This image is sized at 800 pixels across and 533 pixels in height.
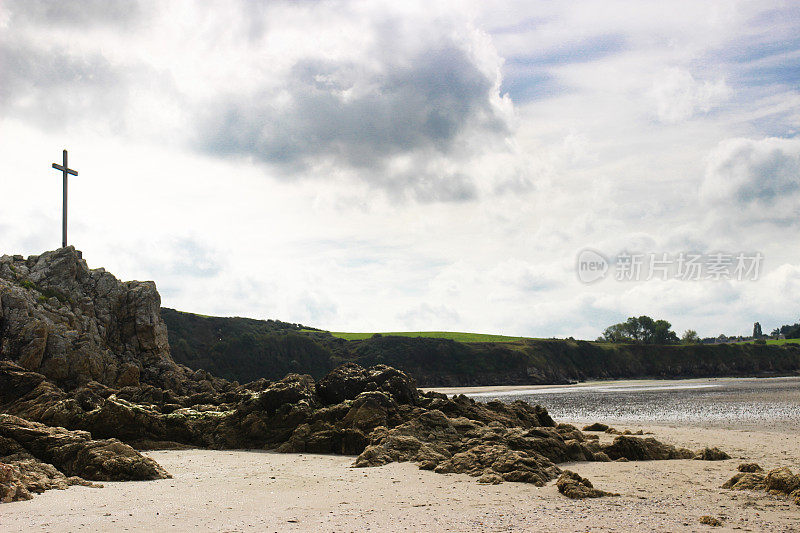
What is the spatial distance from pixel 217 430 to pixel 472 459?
1055cm

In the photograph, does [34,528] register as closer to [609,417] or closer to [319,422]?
[319,422]

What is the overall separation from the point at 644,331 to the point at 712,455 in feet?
519

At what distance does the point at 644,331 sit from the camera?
16412 cm

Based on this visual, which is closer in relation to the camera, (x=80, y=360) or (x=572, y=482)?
(x=572, y=482)

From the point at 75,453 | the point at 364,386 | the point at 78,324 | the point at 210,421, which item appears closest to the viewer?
the point at 75,453

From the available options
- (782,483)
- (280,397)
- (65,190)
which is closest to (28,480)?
(280,397)

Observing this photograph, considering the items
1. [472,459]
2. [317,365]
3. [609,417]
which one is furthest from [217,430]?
[317,365]

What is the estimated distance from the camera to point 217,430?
21578 mm

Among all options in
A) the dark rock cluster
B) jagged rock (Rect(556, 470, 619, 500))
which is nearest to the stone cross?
the dark rock cluster

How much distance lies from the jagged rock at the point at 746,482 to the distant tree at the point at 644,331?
157208 mm

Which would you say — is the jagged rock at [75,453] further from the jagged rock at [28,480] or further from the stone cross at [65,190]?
the stone cross at [65,190]

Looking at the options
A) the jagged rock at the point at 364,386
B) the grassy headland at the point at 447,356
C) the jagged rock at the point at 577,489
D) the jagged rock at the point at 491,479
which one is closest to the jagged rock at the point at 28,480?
the jagged rock at the point at 491,479

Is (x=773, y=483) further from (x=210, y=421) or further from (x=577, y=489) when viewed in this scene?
(x=210, y=421)

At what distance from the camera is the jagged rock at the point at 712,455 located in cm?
1814
